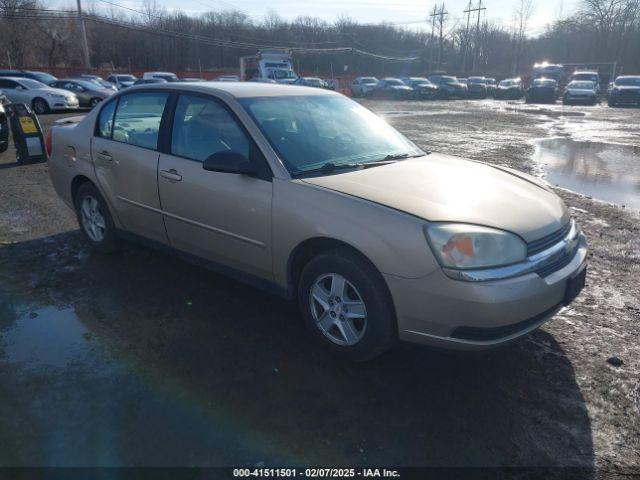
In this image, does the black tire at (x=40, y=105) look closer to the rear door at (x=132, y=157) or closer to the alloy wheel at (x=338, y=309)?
the rear door at (x=132, y=157)

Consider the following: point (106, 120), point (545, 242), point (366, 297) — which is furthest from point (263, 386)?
point (106, 120)

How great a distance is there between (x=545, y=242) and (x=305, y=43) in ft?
303

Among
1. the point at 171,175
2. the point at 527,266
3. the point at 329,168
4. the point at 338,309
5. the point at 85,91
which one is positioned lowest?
the point at 338,309

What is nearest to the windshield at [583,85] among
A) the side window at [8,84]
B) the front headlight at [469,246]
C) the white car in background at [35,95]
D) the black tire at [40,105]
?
the white car in background at [35,95]

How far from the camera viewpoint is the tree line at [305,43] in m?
57.9

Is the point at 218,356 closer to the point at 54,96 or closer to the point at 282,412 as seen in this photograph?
the point at 282,412

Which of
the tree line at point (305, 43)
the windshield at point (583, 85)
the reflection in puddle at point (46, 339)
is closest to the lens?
the reflection in puddle at point (46, 339)

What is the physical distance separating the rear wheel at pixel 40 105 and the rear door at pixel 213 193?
1854cm

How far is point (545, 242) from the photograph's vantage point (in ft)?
9.67

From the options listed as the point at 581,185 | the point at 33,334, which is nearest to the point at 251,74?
the point at 581,185

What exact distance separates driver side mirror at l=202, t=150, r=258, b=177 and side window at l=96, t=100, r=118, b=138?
1.88 metres

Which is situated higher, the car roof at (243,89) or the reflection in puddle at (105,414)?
the car roof at (243,89)

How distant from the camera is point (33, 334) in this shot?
3.51 metres

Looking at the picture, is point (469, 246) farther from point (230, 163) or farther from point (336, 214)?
point (230, 163)
